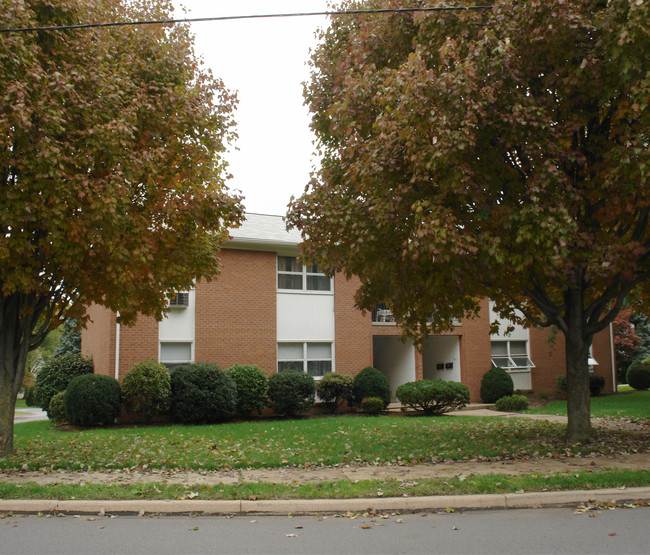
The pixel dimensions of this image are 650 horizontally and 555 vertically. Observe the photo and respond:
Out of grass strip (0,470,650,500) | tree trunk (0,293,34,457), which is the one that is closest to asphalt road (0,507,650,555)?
grass strip (0,470,650,500)

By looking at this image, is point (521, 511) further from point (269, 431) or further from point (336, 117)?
point (269, 431)

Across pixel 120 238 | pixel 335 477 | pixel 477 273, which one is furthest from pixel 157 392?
pixel 477 273

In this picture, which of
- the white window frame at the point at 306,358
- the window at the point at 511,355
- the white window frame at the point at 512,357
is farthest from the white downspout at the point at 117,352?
the window at the point at 511,355

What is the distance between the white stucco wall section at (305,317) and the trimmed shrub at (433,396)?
357 centimetres

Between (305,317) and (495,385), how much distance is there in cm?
773

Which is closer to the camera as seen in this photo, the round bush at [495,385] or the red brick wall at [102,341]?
the red brick wall at [102,341]

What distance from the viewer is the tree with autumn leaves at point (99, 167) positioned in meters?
8.81

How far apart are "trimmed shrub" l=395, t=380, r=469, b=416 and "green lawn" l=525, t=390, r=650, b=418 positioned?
251 cm

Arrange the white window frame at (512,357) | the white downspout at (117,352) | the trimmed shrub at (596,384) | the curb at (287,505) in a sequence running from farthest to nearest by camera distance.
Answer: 1. the trimmed shrub at (596,384)
2. the white window frame at (512,357)
3. the white downspout at (117,352)
4. the curb at (287,505)

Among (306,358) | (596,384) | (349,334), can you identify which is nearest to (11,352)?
(306,358)

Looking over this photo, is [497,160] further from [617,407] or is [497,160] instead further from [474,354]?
[474,354]

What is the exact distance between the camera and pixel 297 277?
2159 centimetres

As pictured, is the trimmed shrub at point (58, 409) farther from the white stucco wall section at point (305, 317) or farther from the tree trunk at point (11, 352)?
the tree trunk at point (11, 352)

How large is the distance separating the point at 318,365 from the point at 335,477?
12773 mm
